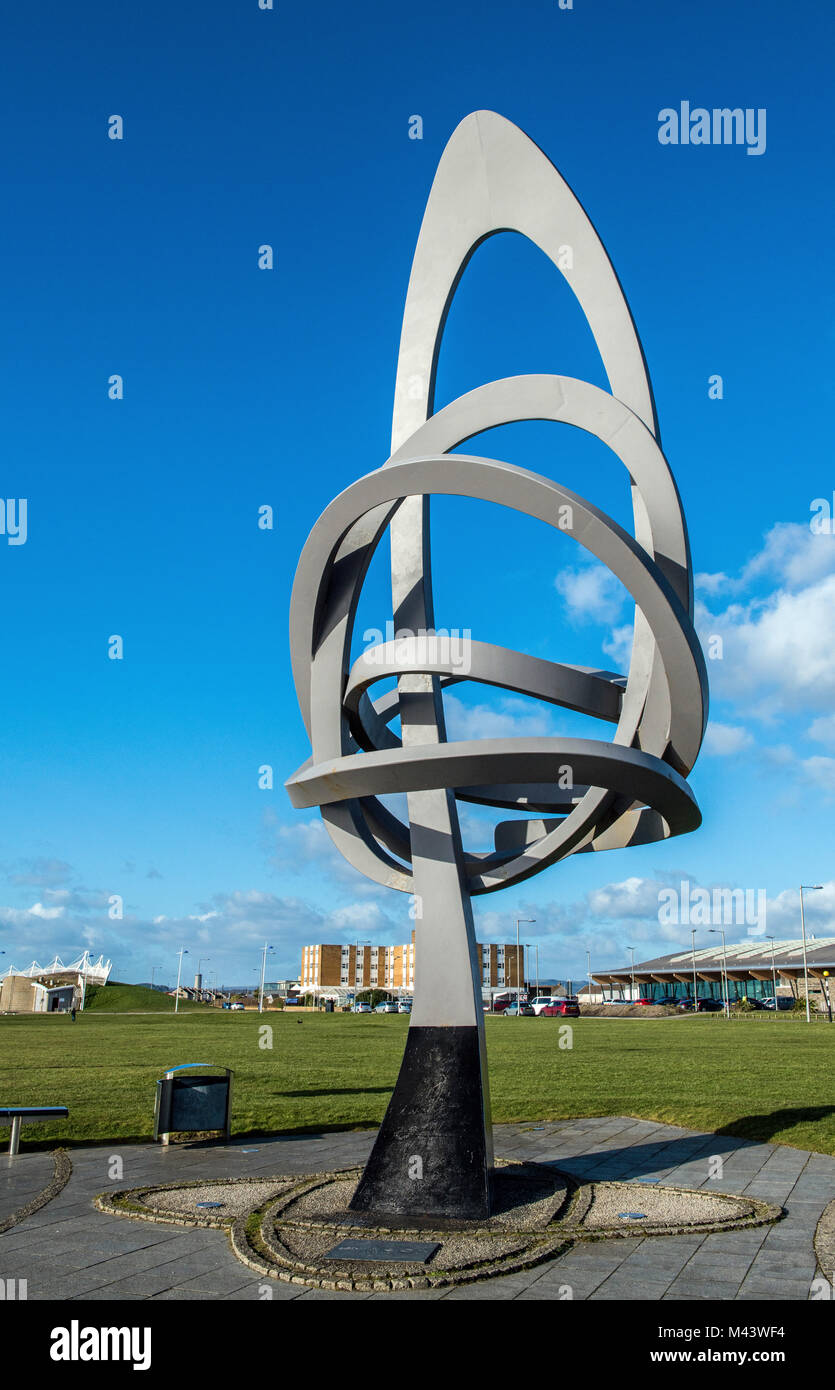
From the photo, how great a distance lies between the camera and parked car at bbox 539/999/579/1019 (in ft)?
245

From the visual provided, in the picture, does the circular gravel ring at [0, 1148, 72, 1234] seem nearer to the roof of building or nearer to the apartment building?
the roof of building

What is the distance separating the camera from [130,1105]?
20.4 meters

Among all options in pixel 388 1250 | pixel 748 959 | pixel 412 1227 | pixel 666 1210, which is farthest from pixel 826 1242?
pixel 748 959

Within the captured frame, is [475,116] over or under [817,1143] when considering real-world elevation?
over

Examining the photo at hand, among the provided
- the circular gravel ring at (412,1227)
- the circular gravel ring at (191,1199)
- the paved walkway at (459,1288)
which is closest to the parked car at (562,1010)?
the paved walkway at (459,1288)

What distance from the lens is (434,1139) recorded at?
1158cm

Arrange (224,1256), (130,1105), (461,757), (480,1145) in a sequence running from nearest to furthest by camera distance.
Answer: (224,1256)
(461,757)
(480,1145)
(130,1105)

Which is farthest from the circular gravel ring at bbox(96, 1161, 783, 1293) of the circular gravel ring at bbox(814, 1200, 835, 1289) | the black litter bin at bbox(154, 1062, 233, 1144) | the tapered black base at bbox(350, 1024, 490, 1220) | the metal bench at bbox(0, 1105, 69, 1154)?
the metal bench at bbox(0, 1105, 69, 1154)

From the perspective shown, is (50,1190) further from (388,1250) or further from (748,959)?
(748,959)

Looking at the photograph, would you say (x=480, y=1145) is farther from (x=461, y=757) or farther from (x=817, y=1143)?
(x=817, y=1143)

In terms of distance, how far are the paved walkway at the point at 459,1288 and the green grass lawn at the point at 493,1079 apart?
2250 millimetres
